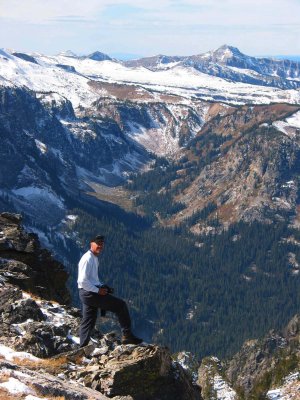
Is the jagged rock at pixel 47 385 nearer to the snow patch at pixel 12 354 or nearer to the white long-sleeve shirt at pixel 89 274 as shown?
the snow patch at pixel 12 354

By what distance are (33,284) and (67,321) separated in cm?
1263

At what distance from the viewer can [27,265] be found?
186ft

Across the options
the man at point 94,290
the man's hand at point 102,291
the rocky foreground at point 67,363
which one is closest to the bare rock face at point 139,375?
the rocky foreground at point 67,363

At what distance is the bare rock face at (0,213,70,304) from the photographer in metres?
51.9

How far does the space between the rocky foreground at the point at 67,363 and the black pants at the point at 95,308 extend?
98 cm

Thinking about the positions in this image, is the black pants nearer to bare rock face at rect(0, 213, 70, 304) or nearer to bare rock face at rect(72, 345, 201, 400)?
bare rock face at rect(72, 345, 201, 400)

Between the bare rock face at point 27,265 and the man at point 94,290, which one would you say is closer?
the man at point 94,290

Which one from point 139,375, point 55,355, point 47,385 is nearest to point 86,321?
point 55,355

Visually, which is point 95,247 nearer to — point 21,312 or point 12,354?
point 12,354

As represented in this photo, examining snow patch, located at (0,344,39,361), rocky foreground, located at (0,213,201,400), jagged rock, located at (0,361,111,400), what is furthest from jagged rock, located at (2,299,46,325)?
jagged rock, located at (0,361,111,400)

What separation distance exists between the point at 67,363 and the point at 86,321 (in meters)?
2.60

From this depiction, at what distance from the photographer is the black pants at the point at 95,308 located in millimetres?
31906

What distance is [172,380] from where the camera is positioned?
30.6 meters

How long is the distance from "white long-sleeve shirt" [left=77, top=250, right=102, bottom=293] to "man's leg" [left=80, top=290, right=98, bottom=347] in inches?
48.7
